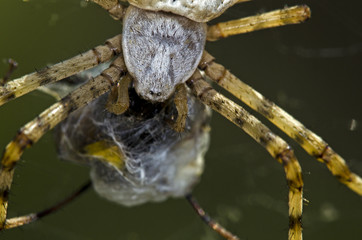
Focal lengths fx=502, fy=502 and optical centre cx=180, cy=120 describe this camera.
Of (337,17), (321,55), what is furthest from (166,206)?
(337,17)

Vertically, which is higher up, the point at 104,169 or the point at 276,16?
the point at 276,16

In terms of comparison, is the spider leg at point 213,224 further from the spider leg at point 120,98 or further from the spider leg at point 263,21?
the spider leg at point 263,21

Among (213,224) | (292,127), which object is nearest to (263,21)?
(292,127)

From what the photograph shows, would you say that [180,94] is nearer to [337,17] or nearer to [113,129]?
[113,129]

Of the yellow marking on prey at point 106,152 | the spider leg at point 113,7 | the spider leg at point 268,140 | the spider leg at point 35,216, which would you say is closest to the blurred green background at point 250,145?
the spider leg at point 35,216

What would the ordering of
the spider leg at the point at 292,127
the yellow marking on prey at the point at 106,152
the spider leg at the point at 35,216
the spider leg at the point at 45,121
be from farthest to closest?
the yellow marking on prey at the point at 106,152
the spider leg at the point at 35,216
the spider leg at the point at 292,127
the spider leg at the point at 45,121

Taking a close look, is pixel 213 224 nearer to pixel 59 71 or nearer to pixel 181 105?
pixel 181 105
